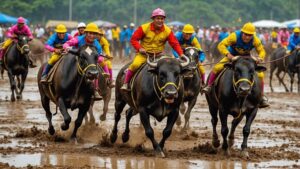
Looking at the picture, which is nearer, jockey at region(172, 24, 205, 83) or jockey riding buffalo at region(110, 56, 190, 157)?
jockey riding buffalo at region(110, 56, 190, 157)

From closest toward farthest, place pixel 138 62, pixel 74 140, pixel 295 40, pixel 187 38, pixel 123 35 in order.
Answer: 1. pixel 138 62
2. pixel 74 140
3. pixel 187 38
4. pixel 295 40
5. pixel 123 35

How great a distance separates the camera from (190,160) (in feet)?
37.7

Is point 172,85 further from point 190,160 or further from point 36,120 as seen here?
point 36,120

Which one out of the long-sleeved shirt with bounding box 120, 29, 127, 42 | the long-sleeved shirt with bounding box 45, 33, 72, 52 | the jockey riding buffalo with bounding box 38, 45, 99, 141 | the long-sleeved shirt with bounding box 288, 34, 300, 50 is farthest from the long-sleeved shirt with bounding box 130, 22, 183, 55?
the long-sleeved shirt with bounding box 120, 29, 127, 42

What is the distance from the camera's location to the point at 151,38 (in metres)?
13.0

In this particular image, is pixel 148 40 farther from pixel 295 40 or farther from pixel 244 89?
pixel 295 40

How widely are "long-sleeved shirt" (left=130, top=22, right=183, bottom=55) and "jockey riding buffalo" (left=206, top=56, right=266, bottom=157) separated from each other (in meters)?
1.09

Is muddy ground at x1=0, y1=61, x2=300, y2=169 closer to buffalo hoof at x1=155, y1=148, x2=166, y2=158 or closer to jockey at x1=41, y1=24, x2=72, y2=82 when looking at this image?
buffalo hoof at x1=155, y1=148, x2=166, y2=158

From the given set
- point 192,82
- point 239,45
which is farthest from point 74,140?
point 239,45

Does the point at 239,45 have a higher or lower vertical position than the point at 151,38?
lower

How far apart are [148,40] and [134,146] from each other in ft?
A: 6.28

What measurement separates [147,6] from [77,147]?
65.3 meters

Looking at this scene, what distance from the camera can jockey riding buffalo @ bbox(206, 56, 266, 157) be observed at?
11.9 meters

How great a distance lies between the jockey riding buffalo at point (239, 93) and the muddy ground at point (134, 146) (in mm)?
404
